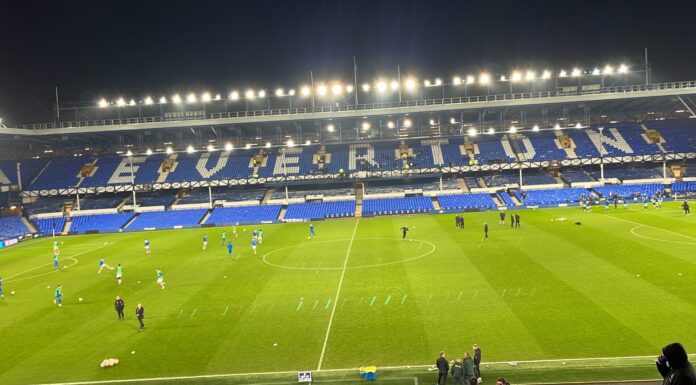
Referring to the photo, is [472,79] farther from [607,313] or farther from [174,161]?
[607,313]

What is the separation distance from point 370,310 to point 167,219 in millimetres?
47402

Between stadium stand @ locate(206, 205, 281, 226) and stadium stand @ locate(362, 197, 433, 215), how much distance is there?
40.1 feet

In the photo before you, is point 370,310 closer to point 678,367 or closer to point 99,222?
point 678,367

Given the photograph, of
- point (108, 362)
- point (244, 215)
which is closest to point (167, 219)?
point (244, 215)

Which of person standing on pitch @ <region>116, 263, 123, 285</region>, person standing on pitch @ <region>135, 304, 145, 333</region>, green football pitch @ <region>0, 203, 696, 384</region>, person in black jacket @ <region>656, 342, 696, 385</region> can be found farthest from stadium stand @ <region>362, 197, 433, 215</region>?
person in black jacket @ <region>656, 342, 696, 385</region>

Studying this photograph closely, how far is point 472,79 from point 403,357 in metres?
56.1

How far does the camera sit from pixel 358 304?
1988 centimetres

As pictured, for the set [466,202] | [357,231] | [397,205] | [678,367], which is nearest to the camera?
[678,367]

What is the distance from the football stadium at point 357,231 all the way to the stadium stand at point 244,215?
406 millimetres

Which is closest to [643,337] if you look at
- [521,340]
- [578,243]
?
[521,340]

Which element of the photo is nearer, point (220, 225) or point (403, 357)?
point (403, 357)

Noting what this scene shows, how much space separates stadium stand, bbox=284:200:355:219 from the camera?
191ft

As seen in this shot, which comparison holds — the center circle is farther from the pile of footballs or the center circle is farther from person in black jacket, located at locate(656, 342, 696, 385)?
person in black jacket, located at locate(656, 342, 696, 385)

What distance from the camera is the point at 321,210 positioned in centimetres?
5994
